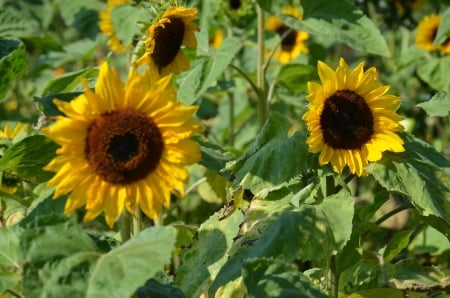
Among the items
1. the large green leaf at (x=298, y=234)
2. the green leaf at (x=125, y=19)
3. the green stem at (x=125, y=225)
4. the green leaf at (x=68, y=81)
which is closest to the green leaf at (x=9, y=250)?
the green stem at (x=125, y=225)

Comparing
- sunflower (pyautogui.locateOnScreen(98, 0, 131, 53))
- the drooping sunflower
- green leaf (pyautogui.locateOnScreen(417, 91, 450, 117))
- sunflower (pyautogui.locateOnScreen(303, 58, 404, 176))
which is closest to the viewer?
sunflower (pyautogui.locateOnScreen(303, 58, 404, 176))

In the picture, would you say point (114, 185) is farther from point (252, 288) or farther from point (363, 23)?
point (363, 23)

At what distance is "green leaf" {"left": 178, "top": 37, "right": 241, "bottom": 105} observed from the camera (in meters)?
2.16

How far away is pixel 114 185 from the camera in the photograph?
4.28 feet

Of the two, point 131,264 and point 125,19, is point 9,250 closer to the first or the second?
point 131,264

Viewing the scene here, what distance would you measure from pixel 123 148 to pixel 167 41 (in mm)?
354

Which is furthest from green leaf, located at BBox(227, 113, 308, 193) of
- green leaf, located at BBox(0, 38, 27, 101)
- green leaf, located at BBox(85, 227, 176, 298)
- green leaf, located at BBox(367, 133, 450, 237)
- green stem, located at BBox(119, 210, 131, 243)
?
green leaf, located at BBox(0, 38, 27, 101)

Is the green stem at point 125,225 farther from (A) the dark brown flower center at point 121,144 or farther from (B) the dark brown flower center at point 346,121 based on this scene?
(B) the dark brown flower center at point 346,121

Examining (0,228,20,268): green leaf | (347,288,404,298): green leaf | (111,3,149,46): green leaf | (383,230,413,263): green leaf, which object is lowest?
(383,230,413,263): green leaf

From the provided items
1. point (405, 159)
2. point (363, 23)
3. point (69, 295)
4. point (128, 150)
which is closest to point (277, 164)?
point (405, 159)

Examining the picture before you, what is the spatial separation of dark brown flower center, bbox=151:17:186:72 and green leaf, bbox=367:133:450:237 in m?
0.36

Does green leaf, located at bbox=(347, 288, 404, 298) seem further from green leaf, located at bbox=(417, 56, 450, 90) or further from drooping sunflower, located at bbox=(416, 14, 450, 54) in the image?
drooping sunflower, located at bbox=(416, 14, 450, 54)

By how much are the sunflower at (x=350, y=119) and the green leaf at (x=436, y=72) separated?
4.33ft

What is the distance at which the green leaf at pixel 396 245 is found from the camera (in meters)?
1.96
